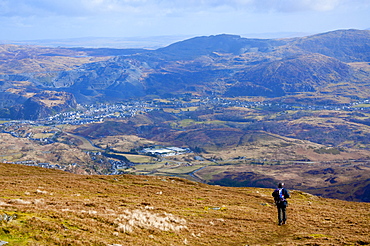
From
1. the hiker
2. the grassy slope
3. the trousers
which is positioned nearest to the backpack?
the hiker

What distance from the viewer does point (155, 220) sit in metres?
35.3

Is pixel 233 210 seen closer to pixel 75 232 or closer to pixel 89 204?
pixel 89 204

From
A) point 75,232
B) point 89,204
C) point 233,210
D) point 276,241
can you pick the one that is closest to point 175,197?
point 233,210

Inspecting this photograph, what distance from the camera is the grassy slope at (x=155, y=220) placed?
92.3 feet

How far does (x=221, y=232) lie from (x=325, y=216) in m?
17.0

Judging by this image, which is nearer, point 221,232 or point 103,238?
point 103,238

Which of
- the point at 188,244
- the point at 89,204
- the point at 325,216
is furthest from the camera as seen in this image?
the point at 325,216

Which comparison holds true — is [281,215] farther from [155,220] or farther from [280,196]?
[155,220]

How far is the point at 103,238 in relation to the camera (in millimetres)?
27891

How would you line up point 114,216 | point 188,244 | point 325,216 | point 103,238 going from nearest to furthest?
1. point 103,238
2. point 188,244
3. point 114,216
4. point 325,216

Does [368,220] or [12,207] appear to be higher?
[12,207]

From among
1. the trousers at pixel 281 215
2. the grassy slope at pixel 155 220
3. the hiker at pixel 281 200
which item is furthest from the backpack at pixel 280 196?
the grassy slope at pixel 155 220

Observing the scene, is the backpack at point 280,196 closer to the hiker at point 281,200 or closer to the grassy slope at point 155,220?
the hiker at point 281,200

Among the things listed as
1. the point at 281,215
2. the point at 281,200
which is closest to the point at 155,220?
the point at 281,200
